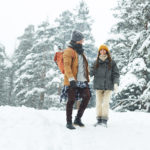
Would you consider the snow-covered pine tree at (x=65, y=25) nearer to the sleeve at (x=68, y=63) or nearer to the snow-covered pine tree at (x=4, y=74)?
the snow-covered pine tree at (x=4, y=74)

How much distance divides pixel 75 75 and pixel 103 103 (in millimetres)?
1204

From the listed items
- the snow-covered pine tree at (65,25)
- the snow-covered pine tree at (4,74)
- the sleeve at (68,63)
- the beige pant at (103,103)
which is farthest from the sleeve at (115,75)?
the snow-covered pine tree at (65,25)

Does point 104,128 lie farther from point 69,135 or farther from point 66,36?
point 66,36

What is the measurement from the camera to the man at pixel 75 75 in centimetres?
637

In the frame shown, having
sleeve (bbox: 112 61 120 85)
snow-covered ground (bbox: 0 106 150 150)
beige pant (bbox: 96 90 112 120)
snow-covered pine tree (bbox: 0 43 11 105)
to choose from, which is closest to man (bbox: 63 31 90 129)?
snow-covered ground (bbox: 0 106 150 150)

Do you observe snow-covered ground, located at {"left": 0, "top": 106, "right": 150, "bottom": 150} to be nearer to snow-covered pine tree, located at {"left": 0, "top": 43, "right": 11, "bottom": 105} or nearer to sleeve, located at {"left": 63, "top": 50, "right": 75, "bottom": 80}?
sleeve, located at {"left": 63, "top": 50, "right": 75, "bottom": 80}

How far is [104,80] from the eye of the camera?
718 centimetres

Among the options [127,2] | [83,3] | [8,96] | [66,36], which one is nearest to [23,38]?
[66,36]

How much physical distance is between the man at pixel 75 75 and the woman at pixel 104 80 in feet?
1.87

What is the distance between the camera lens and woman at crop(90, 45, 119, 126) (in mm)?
7137

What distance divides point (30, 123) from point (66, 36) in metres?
29.4

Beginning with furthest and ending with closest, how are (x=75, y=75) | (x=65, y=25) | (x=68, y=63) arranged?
(x=65, y=25) < (x=75, y=75) < (x=68, y=63)

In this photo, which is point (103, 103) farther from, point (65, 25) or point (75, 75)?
point (65, 25)

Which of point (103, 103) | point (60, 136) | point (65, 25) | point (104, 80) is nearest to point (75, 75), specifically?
point (104, 80)
